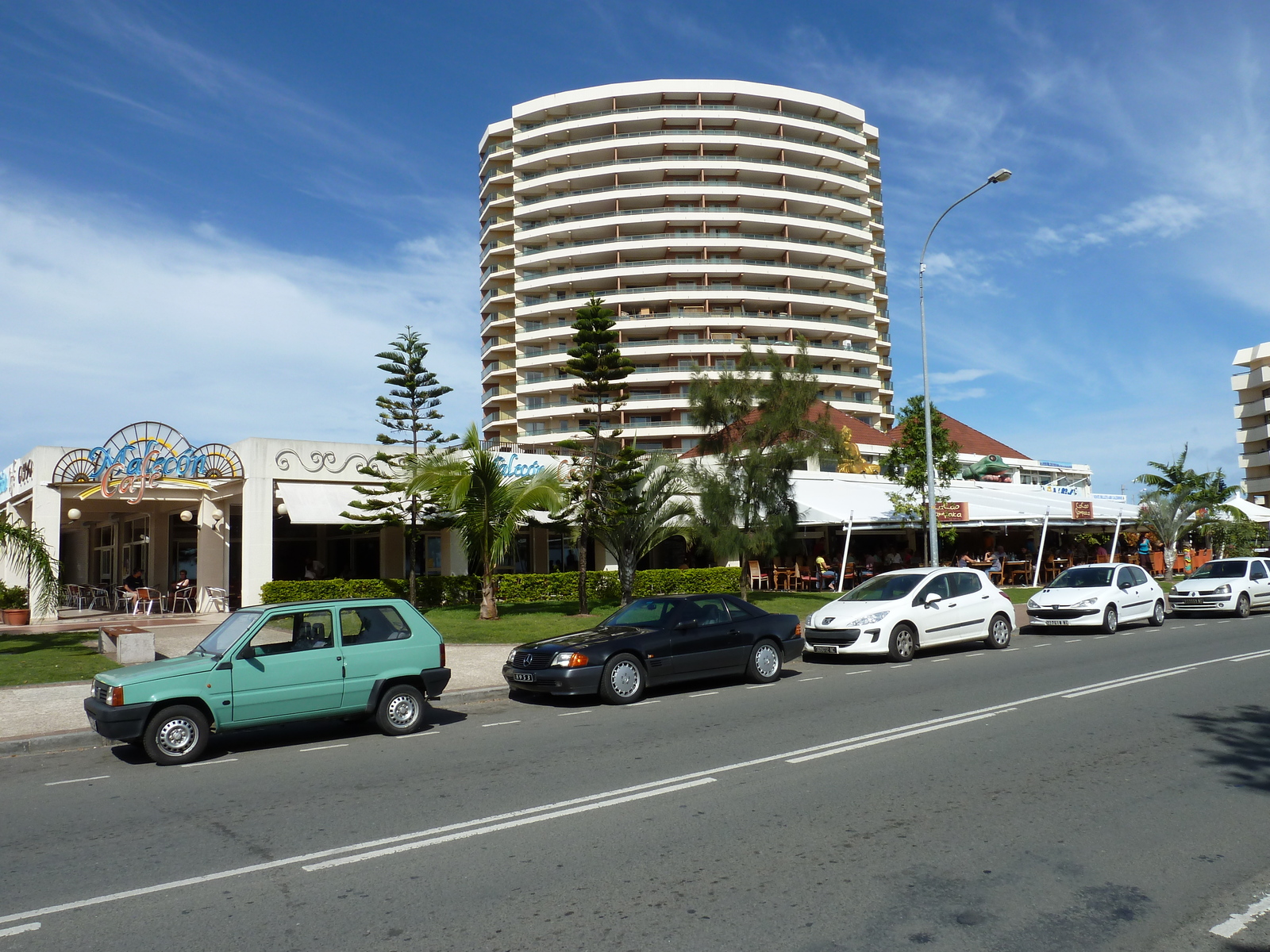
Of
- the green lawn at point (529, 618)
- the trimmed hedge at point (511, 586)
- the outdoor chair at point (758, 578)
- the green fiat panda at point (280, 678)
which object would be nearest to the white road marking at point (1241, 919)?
the green fiat panda at point (280, 678)

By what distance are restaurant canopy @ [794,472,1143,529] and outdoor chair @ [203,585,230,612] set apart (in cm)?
1710

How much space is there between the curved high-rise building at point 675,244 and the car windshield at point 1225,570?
45.1 meters

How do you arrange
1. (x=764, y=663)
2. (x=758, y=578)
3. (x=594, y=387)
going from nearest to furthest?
(x=764, y=663) → (x=594, y=387) → (x=758, y=578)

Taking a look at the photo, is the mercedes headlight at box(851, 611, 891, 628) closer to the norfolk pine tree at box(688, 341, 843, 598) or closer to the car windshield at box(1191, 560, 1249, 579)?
the norfolk pine tree at box(688, 341, 843, 598)

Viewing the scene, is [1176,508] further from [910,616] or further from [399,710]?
[399,710]

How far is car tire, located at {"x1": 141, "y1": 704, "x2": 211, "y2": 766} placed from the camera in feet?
28.8

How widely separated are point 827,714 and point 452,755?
14.1ft

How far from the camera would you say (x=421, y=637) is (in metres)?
10.4

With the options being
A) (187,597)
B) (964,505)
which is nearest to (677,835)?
(187,597)

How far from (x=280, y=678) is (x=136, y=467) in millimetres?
16828

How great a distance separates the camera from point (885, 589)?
54.6 ft

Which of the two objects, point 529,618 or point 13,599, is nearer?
point 529,618

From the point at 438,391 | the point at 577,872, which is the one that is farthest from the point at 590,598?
the point at 577,872

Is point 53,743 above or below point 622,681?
below
